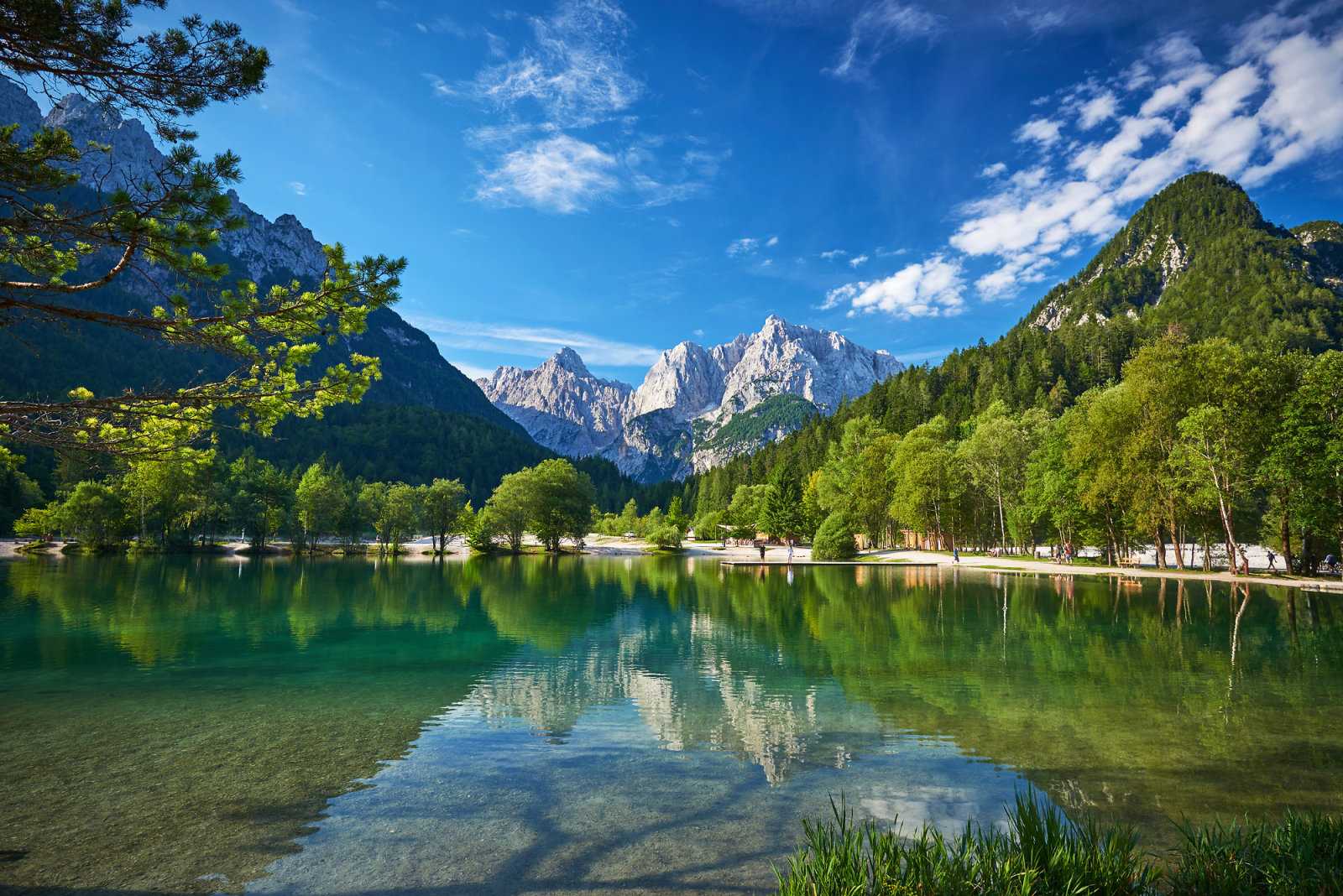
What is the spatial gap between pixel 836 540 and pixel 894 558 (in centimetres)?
738

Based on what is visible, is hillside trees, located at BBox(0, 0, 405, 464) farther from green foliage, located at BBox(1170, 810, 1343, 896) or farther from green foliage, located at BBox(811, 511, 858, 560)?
green foliage, located at BBox(811, 511, 858, 560)

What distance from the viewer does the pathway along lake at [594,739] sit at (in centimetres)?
726

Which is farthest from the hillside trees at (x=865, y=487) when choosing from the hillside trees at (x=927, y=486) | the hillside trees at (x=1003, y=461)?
the hillside trees at (x=1003, y=461)

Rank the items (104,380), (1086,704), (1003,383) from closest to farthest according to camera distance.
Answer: (1086,704)
(1003,383)
(104,380)

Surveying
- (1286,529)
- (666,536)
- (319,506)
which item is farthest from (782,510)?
(319,506)

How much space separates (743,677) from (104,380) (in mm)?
199889

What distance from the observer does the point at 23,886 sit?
252 inches

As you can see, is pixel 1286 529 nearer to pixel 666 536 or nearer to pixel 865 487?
pixel 865 487

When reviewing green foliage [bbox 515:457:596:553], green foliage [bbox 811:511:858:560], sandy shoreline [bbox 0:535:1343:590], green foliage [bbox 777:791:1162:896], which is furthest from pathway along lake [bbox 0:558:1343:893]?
green foliage [bbox 515:457:596:553]

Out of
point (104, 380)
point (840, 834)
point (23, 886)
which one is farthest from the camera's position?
point (104, 380)

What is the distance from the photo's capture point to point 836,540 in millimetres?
74438

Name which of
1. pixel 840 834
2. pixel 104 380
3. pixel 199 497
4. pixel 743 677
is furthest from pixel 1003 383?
pixel 104 380

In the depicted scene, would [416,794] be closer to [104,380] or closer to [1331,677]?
[1331,677]

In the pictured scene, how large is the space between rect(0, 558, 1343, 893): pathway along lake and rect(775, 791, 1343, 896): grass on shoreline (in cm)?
160
